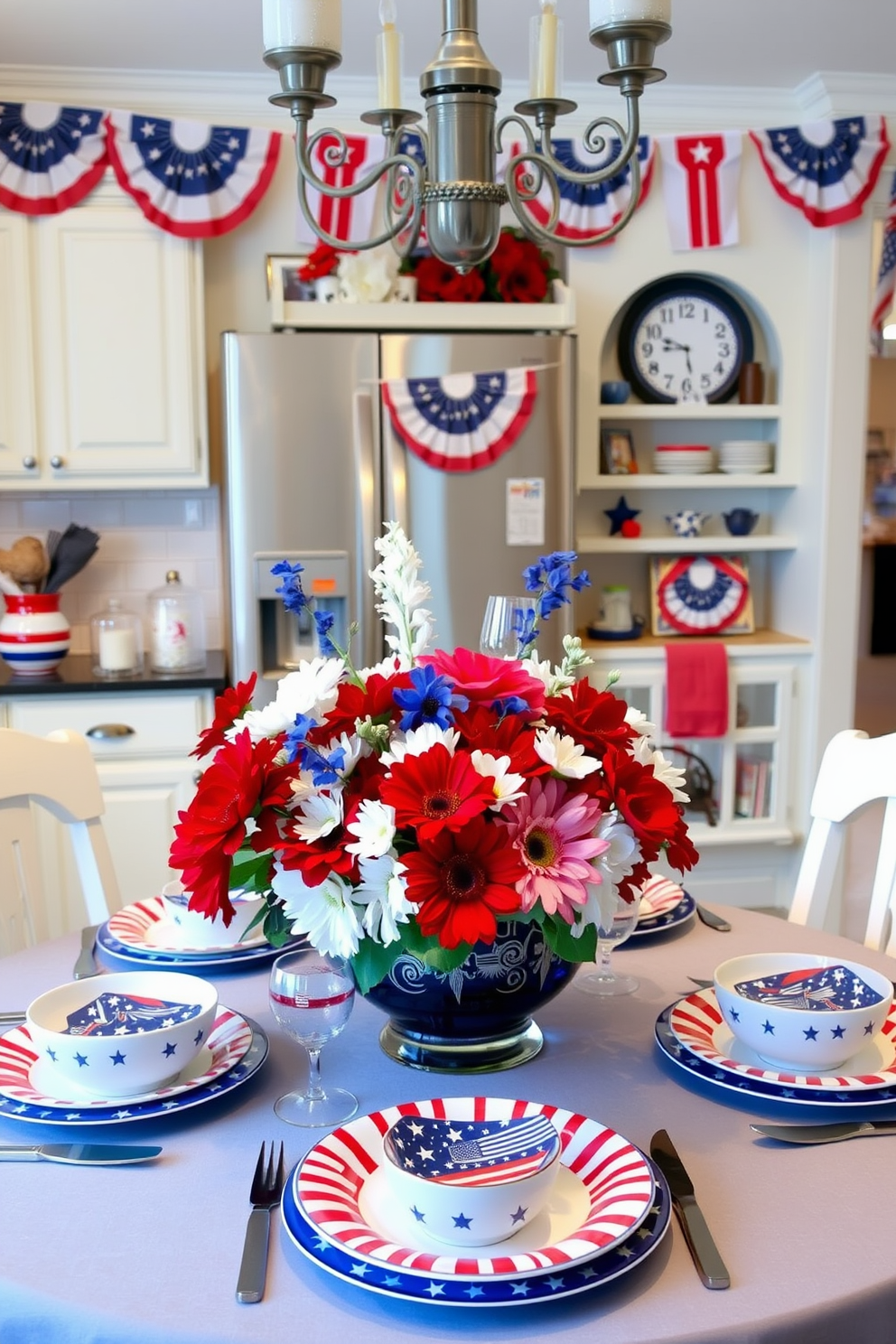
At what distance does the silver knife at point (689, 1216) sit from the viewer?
90cm

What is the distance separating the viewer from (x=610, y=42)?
1.32 meters

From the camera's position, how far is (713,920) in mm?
1664

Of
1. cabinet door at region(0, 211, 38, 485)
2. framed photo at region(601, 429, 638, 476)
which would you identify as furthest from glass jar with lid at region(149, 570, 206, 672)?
framed photo at region(601, 429, 638, 476)

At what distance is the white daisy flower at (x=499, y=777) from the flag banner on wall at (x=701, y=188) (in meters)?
Answer: 2.82

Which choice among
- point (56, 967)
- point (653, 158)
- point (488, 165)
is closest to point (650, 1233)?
point (56, 967)

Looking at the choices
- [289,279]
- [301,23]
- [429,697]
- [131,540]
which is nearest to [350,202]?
[289,279]

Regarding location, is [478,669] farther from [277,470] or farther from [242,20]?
[242,20]

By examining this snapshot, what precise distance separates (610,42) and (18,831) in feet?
4.22

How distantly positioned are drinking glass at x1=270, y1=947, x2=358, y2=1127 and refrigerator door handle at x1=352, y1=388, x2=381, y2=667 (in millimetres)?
1993

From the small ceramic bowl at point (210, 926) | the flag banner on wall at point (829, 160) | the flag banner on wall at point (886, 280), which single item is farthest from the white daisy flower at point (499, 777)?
the flag banner on wall at point (886, 280)

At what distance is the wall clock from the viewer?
146 inches

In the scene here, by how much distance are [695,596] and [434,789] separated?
2770 millimetres

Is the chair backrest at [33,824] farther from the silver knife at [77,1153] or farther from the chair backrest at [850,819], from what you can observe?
the chair backrest at [850,819]

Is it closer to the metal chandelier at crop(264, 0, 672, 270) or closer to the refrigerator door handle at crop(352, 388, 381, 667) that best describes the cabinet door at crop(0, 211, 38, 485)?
the refrigerator door handle at crop(352, 388, 381, 667)
